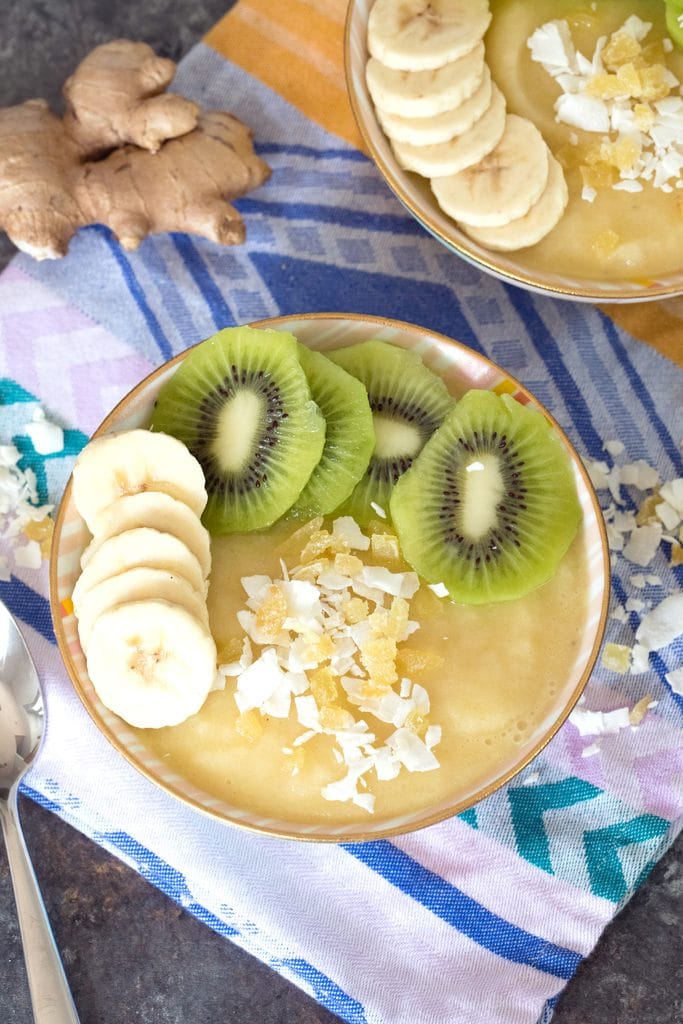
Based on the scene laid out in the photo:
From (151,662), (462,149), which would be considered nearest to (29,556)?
(151,662)

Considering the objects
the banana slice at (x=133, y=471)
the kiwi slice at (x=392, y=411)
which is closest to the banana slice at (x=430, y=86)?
the kiwi slice at (x=392, y=411)

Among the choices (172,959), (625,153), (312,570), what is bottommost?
(172,959)

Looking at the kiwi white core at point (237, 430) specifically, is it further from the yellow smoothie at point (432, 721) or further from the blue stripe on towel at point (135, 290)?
the blue stripe on towel at point (135, 290)

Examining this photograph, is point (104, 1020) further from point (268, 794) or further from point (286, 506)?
point (286, 506)

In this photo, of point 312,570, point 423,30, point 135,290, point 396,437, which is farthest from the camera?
point 135,290

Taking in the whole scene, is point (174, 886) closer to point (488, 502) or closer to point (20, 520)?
point (20, 520)

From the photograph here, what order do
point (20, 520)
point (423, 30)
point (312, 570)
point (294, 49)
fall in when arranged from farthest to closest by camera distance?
point (294, 49) → point (20, 520) → point (423, 30) → point (312, 570)

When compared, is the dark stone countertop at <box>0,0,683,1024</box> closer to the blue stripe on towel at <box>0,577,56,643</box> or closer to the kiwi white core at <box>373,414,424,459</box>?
the blue stripe on towel at <box>0,577,56,643</box>
